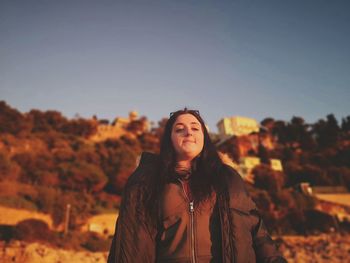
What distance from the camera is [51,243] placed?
1509 cm

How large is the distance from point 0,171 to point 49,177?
4580 millimetres

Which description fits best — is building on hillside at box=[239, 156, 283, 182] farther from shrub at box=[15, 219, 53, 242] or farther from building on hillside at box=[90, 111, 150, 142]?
shrub at box=[15, 219, 53, 242]

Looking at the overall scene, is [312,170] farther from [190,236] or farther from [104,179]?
[190,236]

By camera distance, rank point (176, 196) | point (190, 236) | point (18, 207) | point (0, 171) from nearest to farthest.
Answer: point (190, 236), point (176, 196), point (18, 207), point (0, 171)

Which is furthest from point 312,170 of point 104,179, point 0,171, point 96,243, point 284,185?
point 0,171

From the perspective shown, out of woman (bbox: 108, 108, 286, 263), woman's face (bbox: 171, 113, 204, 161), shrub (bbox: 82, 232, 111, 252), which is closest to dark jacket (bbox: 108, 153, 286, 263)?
woman (bbox: 108, 108, 286, 263)

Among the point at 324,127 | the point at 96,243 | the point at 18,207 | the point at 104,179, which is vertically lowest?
the point at 96,243

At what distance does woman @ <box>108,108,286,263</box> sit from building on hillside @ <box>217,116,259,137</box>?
194 feet

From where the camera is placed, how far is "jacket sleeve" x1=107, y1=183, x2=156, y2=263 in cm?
181

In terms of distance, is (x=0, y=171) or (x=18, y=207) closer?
(x=18, y=207)

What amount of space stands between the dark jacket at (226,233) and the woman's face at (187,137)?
1.53 feet

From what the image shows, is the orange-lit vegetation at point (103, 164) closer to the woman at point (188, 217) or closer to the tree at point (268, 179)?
the tree at point (268, 179)

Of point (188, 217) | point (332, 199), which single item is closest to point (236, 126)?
point (332, 199)

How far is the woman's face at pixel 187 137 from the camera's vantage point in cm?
228
